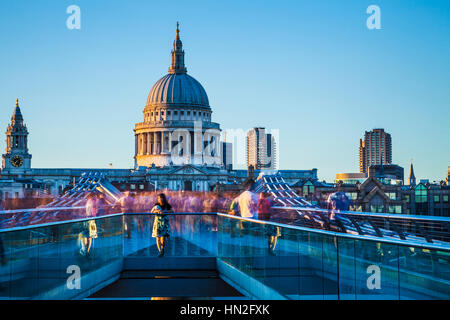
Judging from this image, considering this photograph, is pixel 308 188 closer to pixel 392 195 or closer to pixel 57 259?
pixel 392 195

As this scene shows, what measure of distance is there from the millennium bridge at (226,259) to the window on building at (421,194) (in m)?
73.6

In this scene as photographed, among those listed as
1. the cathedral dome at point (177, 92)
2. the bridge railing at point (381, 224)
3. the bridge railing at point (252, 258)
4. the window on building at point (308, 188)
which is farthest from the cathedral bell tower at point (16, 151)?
the bridge railing at point (381, 224)

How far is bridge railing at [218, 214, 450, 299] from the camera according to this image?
641 cm

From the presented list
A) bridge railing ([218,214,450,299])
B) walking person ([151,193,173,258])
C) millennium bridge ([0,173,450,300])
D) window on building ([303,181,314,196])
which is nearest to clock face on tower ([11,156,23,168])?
window on building ([303,181,314,196])

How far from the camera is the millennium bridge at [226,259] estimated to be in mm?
7043

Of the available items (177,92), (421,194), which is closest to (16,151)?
(177,92)

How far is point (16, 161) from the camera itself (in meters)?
151

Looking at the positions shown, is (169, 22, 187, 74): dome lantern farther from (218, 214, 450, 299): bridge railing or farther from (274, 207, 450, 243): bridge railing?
(218, 214, 450, 299): bridge railing

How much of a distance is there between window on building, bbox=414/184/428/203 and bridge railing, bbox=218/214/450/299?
254 ft

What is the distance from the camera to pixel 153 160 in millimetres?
154000

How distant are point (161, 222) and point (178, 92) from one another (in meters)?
144

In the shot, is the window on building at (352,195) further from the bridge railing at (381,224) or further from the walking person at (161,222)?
the walking person at (161,222)

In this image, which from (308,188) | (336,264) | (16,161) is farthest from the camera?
(16,161)

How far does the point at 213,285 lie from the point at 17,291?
20.1 feet
